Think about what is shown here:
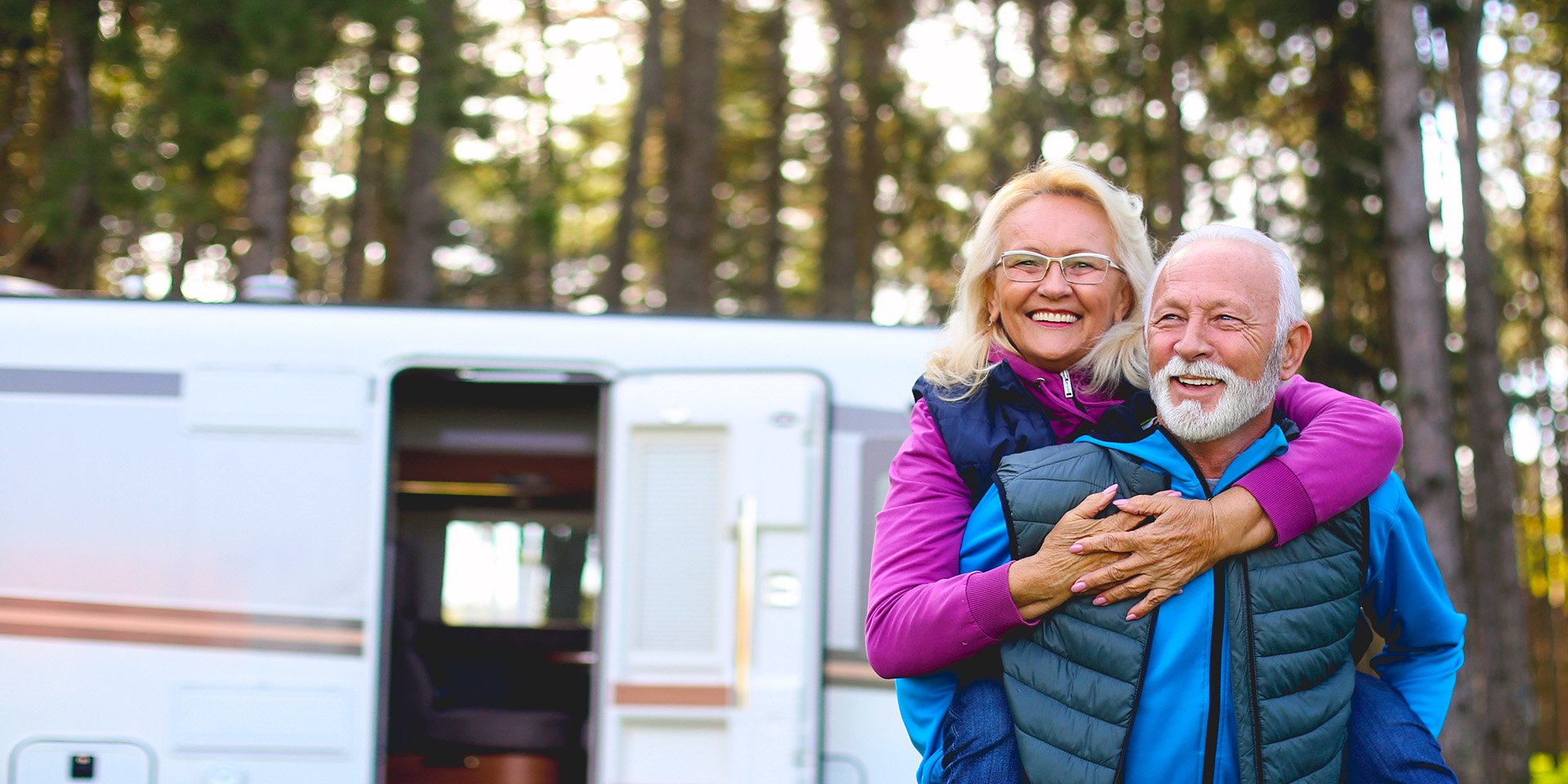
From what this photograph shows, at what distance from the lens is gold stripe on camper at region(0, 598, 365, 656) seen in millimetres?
4750

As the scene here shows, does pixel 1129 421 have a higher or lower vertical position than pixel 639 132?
lower

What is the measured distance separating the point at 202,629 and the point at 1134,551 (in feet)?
12.5

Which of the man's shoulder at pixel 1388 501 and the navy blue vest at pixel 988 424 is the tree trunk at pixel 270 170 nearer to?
the navy blue vest at pixel 988 424

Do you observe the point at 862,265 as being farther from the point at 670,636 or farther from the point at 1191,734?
the point at 1191,734

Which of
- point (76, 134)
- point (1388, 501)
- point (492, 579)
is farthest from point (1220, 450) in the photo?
point (76, 134)

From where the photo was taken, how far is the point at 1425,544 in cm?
216

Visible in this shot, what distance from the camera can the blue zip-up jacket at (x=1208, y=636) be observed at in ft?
6.41

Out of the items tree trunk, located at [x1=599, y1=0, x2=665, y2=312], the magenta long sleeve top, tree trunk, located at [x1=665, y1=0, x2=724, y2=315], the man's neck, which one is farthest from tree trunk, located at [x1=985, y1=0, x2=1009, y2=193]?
the man's neck

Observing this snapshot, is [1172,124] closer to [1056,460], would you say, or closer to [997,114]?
[997,114]

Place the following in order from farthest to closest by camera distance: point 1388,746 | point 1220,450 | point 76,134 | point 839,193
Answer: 1. point 839,193
2. point 76,134
3. point 1220,450
4. point 1388,746

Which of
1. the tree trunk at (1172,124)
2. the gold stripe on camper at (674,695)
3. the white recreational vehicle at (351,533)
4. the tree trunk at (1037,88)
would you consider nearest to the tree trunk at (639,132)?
the tree trunk at (1037,88)

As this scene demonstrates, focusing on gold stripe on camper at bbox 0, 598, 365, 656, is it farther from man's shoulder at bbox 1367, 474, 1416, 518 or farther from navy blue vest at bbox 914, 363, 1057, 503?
man's shoulder at bbox 1367, 474, 1416, 518

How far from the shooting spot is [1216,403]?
2.05 metres

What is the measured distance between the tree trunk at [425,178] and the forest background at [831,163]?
0.09 ft
